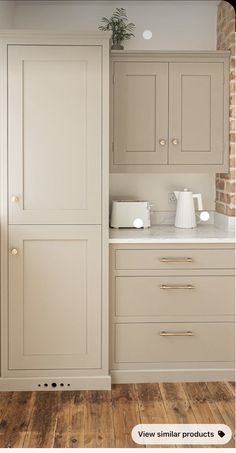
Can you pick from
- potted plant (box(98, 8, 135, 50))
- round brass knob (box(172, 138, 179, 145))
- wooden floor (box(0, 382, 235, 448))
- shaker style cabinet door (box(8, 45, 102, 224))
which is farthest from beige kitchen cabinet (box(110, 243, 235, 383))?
potted plant (box(98, 8, 135, 50))

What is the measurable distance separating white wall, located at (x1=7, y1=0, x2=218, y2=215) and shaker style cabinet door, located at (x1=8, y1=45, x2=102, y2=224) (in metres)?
0.80

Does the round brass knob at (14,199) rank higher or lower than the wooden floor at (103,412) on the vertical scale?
higher

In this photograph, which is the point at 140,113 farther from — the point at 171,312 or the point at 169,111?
the point at 171,312

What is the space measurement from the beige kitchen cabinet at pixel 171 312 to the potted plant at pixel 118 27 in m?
1.44

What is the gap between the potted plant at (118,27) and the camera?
3.92 metres

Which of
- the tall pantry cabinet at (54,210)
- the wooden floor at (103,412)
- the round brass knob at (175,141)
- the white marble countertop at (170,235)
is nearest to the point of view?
the wooden floor at (103,412)

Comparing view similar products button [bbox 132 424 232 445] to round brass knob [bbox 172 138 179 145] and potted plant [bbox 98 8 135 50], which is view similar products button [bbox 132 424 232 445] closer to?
round brass knob [bbox 172 138 179 145]

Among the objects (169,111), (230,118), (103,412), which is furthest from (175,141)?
(103,412)

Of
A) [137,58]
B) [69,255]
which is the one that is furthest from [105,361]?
[137,58]

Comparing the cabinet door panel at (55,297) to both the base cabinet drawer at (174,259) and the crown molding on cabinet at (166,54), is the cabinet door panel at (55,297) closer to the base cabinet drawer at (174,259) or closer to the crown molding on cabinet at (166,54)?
the base cabinet drawer at (174,259)

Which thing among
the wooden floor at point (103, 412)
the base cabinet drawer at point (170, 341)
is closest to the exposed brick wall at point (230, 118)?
A: the base cabinet drawer at point (170, 341)

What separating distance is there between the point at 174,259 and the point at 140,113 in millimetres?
983

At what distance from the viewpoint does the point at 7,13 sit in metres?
3.82

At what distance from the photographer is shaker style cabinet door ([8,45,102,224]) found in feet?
10.7
